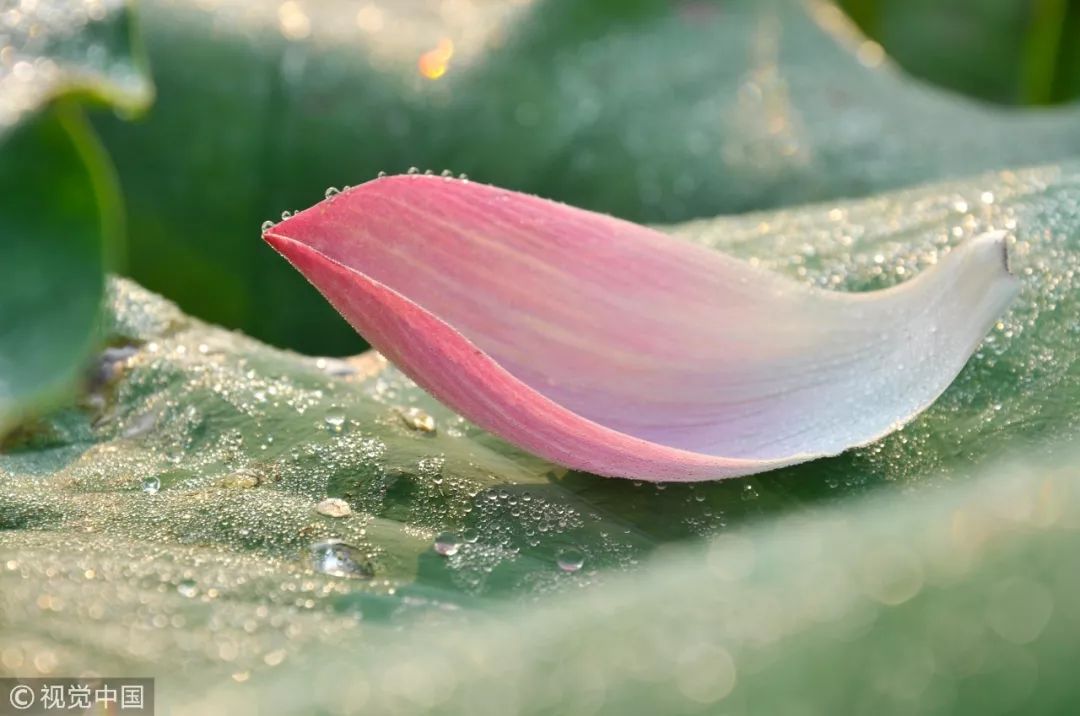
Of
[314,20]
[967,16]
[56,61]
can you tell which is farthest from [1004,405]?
[967,16]

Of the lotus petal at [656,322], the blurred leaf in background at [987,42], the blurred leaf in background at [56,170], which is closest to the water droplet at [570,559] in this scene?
the lotus petal at [656,322]

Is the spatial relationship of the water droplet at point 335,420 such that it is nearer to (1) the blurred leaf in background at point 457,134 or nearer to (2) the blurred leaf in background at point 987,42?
(1) the blurred leaf in background at point 457,134

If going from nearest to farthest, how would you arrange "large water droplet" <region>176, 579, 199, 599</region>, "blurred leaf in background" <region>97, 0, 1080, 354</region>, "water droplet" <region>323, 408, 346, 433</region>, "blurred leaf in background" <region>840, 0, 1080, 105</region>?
1. "large water droplet" <region>176, 579, 199, 599</region>
2. "water droplet" <region>323, 408, 346, 433</region>
3. "blurred leaf in background" <region>97, 0, 1080, 354</region>
4. "blurred leaf in background" <region>840, 0, 1080, 105</region>

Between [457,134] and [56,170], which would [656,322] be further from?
[457,134]

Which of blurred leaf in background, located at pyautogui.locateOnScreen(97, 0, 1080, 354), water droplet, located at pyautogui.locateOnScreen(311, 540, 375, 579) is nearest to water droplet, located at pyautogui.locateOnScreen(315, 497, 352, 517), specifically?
water droplet, located at pyautogui.locateOnScreen(311, 540, 375, 579)

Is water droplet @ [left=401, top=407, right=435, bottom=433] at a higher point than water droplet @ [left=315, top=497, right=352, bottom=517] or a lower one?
lower

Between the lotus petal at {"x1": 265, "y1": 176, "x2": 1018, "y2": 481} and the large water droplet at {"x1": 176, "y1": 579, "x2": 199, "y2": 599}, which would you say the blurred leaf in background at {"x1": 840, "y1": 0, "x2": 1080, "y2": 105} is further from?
the large water droplet at {"x1": 176, "y1": 579, "x2": 199, "y2": 599}
